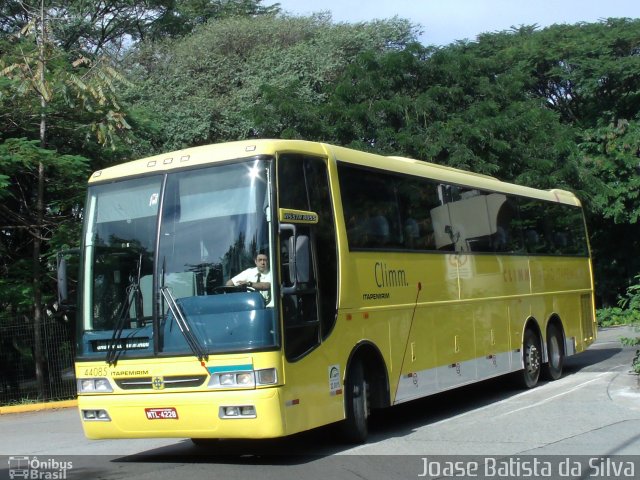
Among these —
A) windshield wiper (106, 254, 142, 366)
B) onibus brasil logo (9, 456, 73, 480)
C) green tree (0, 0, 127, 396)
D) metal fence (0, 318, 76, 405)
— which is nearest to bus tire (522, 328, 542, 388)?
windshield wiper (106, 254, 142, 366)

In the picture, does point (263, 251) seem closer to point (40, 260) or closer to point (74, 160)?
point (74, 160)

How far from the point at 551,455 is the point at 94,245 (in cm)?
552

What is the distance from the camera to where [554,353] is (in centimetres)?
1669

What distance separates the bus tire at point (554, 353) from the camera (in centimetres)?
1645

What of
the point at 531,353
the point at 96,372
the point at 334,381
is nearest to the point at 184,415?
the point at 96,372

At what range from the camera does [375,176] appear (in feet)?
36.6

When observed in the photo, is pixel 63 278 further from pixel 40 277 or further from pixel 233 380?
pixel 40 277

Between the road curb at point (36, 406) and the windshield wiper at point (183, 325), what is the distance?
9.14m

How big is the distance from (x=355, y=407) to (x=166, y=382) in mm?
2371

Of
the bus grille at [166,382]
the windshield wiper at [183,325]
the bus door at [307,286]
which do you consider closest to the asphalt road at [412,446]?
the bus door at [307,286]

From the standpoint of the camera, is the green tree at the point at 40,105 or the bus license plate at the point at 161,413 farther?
the green tree at the point at 40,105

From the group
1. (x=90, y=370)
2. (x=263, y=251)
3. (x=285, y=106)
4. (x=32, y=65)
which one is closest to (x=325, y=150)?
(x=263, y=251)

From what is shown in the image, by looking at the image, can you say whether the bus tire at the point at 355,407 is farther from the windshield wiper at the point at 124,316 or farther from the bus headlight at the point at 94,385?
the bus headlight at the point at 94,385

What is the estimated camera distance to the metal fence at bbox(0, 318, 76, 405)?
58.1 ft
